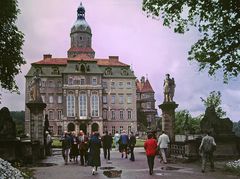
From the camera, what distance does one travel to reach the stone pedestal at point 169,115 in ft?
83.2

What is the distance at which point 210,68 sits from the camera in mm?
20859

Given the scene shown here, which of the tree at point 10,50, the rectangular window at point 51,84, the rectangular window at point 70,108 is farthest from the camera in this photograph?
the rectangular window at point 51,84

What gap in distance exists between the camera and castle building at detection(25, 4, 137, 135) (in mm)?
86688

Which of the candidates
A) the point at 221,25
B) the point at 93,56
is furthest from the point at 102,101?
the point at 221,25

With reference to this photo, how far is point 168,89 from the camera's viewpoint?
25.6 metres

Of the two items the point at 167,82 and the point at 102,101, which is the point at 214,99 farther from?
the point at 167,82

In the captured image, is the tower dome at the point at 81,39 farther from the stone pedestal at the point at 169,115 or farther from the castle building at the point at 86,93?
the stone pedestal at the point at 169,115

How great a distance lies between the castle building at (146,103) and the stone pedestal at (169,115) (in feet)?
272

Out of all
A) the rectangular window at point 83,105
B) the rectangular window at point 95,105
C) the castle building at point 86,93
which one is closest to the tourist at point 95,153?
the castle building at point 86,93

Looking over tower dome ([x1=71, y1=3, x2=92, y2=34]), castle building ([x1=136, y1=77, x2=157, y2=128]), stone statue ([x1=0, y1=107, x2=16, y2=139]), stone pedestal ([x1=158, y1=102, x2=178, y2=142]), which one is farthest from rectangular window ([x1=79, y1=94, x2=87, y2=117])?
stone statue ([x1=0, y1=107, x2=16, y2=139])

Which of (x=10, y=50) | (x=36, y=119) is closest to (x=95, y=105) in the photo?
(x=10, y=50)

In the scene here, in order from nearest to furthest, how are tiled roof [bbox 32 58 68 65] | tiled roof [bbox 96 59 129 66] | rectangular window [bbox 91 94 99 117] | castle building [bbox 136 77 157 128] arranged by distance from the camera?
rectangular window [bbox 91 94 99 117]
tiled roof [bbox 32 58 68 65]
tiled roof [bbox 96 59 129 66]
castle building [bbox 136 77 157 128]

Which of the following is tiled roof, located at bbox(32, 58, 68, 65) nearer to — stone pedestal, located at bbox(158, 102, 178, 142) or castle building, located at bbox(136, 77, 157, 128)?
castle building, located at bbox(136, 77, 157, 128)

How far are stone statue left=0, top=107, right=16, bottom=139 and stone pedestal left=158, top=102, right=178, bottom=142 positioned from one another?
10.5m
